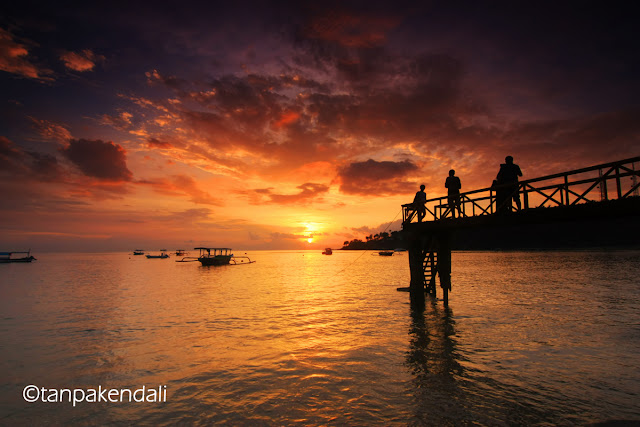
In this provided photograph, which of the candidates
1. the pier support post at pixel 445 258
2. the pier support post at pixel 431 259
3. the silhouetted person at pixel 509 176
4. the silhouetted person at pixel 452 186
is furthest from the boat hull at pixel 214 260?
the silhouetted person at pixel 509 176

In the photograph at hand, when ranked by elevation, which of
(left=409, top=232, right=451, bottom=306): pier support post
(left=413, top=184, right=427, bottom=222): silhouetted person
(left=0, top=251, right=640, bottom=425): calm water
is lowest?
(left=0, top=251, right=640, bottom=425): calm water

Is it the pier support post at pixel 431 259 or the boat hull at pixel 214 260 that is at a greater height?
the pier support post at pixel 431 259

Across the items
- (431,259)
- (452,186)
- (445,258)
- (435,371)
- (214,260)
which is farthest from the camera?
(214,260)

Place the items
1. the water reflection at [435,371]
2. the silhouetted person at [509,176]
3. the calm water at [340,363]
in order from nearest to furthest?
the water reflection at [435,371], the calm water at [340,363], the silhouetted person at [509,176]

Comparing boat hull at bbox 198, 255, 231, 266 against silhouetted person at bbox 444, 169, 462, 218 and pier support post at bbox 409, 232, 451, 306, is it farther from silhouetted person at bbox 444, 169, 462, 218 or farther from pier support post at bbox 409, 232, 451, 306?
silhouetted person at bbox 444, 169, 462, 218

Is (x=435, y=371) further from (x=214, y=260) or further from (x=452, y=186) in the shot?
(x=214, y=260)

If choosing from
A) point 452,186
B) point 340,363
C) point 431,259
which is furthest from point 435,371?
point 431,259

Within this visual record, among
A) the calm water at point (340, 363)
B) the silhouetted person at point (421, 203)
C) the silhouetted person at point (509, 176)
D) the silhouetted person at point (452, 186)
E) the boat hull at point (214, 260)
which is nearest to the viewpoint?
the calm water at point (340, 363)

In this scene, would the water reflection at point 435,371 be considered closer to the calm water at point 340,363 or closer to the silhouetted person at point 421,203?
the calm water at point 340,363

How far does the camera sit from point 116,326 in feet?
60.1

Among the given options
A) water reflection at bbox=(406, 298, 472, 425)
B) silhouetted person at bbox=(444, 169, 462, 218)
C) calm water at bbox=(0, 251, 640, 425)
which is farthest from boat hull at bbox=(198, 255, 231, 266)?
silhouetted person at bbox=(444, 169, 462, 218)

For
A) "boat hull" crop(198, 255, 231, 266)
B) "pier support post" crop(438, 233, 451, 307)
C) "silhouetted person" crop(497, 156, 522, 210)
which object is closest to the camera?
"silhouetted person" crop(497, 156, 522, 210)

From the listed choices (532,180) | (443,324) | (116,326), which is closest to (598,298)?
(443,324)

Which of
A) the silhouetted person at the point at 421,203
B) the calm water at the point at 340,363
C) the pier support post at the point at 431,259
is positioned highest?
the silhouetted person at the point at 421,203
